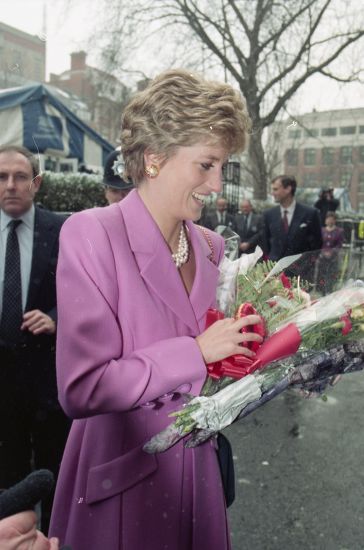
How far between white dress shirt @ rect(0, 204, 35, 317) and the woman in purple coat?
4.04 feet

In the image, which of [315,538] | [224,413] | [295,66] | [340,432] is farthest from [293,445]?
[295,66]

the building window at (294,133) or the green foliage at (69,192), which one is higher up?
the building window at (294,133)

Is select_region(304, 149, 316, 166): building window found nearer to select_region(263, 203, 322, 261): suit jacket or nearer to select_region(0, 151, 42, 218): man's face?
select_region(263, 203, 322, 261): suit jacket

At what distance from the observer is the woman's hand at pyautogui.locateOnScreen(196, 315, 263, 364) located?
150 cm

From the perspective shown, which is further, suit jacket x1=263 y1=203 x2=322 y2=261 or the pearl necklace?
suit jacket x1=263 y1=203 x2=322 y2=261

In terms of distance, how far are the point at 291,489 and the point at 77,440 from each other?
2.50 metres

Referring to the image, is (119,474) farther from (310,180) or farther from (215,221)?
(310,180)

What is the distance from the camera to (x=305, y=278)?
1.90 meters

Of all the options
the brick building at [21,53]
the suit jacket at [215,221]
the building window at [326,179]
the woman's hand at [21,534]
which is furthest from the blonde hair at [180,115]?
the building window at [326,179]

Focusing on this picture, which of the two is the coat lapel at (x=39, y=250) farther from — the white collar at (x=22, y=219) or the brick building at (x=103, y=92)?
the brick building at (x=103, y=92)

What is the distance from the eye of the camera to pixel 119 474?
5.27ft

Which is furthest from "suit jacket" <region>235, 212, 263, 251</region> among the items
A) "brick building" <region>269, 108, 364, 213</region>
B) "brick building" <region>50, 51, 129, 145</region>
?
"brick building" <region>269, 108, 364, 213</region>

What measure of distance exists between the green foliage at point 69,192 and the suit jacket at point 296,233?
296 centimetres

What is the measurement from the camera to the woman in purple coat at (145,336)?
1.49 m
